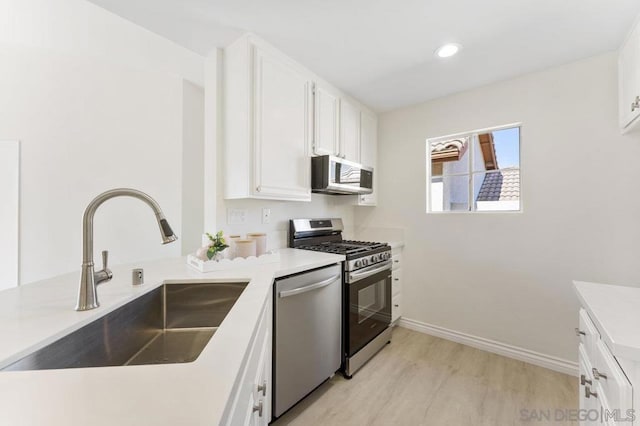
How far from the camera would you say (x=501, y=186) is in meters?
2.33

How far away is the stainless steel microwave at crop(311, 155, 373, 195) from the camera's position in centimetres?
206

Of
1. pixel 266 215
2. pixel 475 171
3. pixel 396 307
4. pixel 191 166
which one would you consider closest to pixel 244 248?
pixel 266 215

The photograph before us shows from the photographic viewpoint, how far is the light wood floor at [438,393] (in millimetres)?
1550

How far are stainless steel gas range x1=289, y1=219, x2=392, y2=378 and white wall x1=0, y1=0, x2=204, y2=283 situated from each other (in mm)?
1673

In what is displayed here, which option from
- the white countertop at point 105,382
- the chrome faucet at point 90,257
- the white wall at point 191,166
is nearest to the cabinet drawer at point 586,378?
the white countertop at point 105,382

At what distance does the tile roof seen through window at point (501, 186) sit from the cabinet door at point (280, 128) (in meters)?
1.71

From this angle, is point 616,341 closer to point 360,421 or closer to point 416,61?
point 360,421

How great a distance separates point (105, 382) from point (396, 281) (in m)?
2.57

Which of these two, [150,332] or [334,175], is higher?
[334,175]

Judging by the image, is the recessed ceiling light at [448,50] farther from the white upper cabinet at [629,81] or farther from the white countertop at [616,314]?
the white countertop at [616,314]

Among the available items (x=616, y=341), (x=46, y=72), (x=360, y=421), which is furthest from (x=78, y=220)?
(x=616, y=341)

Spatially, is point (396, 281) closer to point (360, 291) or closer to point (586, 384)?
point (360, 291)

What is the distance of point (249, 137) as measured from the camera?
1.67m

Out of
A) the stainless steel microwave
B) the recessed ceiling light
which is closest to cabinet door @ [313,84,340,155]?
the stainless steel microwave
